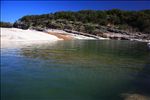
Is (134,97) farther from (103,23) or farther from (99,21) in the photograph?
(99,21)

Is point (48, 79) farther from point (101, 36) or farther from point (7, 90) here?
point (101, 36)

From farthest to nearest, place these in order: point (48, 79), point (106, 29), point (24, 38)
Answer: point (106, 29), point (24, 38), point (48, 79)

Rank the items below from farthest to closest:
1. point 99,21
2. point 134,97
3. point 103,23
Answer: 1. point 99,21
2. point 103,23
3. point 134,97

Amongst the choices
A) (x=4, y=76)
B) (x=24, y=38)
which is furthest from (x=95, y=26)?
(x=4, y=76)

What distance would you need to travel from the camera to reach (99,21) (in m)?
130

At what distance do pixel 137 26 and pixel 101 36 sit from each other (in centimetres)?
2621

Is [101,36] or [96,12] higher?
[96,12]

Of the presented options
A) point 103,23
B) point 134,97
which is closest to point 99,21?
point 103,23

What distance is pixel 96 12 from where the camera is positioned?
5536 inches

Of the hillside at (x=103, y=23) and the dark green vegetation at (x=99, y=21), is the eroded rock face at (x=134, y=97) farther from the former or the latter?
the dark green vegetation at (x=99, y=21)

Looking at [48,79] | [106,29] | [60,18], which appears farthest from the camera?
[60,18]

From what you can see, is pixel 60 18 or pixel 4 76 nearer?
pixel 4 76

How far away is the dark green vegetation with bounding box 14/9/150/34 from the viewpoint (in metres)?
119

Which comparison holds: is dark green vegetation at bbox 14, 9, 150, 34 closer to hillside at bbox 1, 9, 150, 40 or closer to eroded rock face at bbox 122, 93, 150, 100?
hillside at bbox 1, 9, 150, 40
